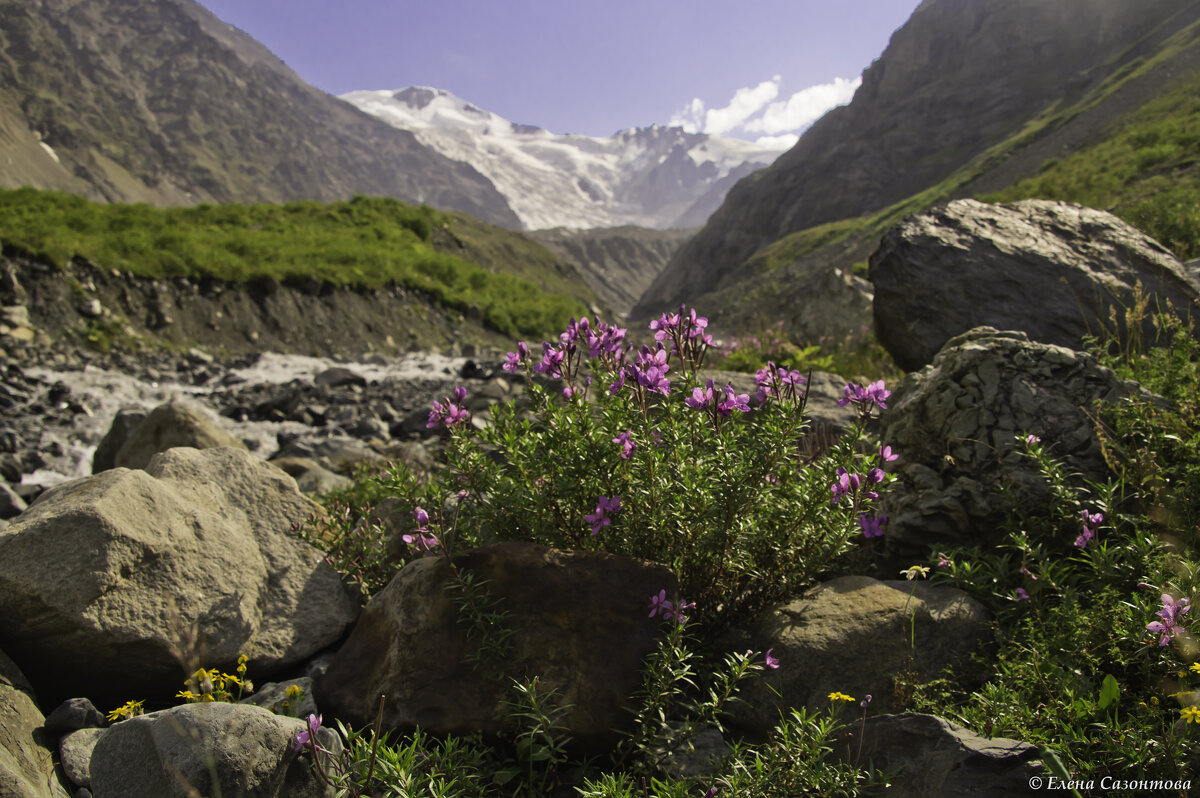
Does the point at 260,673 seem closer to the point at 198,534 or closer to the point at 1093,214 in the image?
the point at 198,534

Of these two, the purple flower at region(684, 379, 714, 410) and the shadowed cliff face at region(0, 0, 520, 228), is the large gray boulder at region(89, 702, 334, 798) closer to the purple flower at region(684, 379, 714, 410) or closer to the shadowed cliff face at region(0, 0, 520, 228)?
the purple flower at region(684, 379, 714, 410)

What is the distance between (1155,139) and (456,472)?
4347cm

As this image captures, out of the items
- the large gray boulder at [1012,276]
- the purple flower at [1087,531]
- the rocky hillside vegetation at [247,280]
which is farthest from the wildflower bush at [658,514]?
the rocky hillside vegetation at [247,280]

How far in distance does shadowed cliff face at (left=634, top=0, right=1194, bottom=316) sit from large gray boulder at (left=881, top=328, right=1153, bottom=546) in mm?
82298

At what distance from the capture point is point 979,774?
205cm

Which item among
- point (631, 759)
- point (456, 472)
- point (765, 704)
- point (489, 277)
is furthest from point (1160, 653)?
point (489, 277)

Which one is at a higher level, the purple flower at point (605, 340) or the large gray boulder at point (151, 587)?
the purple flower at point (605, 340)

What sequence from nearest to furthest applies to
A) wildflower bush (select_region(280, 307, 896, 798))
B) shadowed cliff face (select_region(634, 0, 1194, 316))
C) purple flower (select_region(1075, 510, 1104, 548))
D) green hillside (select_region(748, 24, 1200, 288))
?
wildflower bush (select_region(280, 307, 896, 798))
purple flower (select_region(1075, 510, 1104, 548))
green hillside (select_region(748, 24, 1200, 288))
shadowed cliff face (select_region(634, 0, 1194, 316))

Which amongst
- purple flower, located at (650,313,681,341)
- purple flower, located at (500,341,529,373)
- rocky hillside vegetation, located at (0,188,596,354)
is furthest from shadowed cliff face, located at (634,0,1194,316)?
purple flower, located at (500,341,529,373)

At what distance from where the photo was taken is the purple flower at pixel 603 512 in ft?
9.33

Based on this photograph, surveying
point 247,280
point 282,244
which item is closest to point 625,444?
point 247,280

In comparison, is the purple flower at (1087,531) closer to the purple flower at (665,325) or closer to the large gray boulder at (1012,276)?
the purple flower at (665,325)

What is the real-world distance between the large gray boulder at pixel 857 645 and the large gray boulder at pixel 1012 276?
14.2 feet

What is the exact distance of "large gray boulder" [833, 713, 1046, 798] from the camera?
6.67 ft
